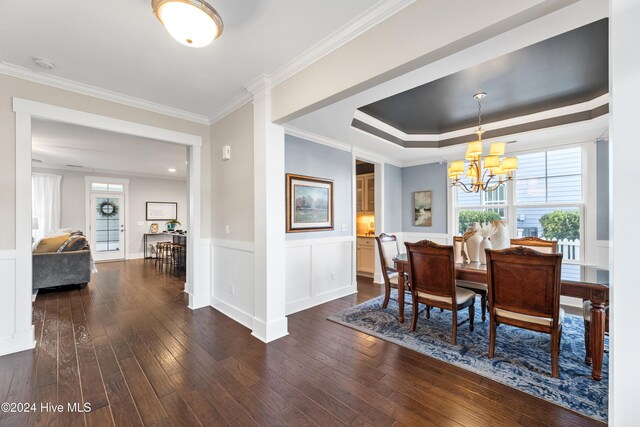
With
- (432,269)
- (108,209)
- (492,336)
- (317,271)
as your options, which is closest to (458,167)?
(432,269)

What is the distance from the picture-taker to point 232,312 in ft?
11.0

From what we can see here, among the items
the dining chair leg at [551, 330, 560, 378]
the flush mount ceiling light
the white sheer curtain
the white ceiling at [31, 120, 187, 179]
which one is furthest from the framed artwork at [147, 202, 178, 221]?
the dining chair leg at [551, 330, 560, 378]

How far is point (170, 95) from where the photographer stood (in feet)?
10.1

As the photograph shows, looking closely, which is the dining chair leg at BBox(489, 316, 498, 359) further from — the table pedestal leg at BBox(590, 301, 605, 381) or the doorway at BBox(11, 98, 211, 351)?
the doorway at BBox(11, 98, 211, 351)

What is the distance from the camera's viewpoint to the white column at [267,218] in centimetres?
276

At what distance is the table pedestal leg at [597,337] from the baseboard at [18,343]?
481cm

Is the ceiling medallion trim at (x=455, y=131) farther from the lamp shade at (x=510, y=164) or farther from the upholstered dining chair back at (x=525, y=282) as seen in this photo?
the upholstered dining chair back at (x=525, y=282)

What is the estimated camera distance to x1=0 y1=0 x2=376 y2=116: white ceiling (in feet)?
5.96

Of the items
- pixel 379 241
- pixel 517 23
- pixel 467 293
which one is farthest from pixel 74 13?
pixel 467 293

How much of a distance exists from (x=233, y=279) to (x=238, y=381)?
1460 millimetres

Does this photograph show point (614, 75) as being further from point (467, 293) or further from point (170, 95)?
point (170, 95)

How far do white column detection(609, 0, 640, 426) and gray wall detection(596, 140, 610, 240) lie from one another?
386cm

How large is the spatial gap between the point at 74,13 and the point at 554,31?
321 cm

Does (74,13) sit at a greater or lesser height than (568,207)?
greater
